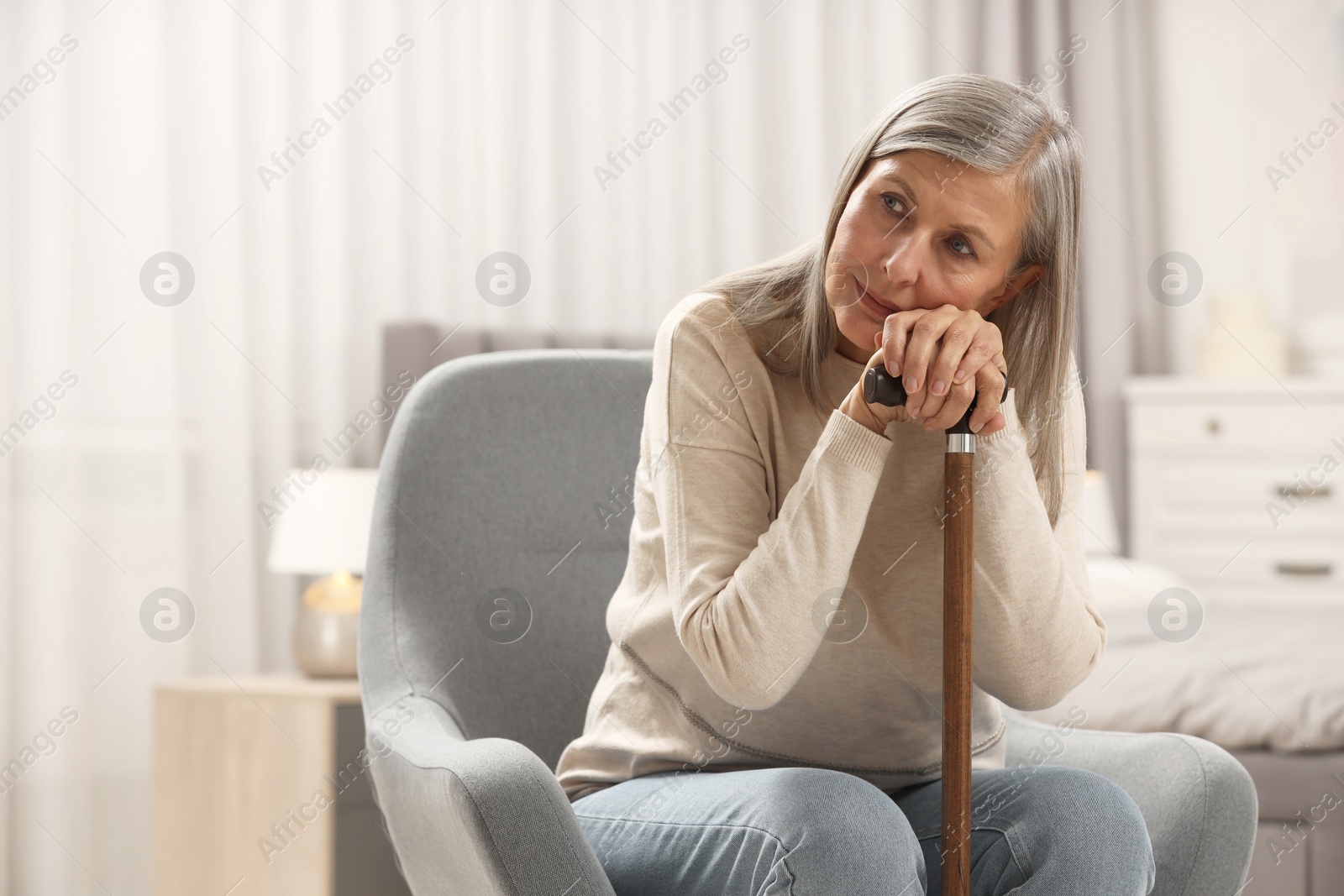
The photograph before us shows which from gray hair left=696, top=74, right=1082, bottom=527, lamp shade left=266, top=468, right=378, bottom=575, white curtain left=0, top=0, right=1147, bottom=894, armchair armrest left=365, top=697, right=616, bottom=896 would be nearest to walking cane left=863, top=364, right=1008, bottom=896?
gray hair left=696, top=74, right=1082, bottom=527

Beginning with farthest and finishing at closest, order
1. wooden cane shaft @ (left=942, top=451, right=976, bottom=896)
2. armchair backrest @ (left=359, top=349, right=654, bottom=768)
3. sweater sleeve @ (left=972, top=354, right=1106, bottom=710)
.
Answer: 1. armchair backrest @ (left=359, top=349, right=654, bottom=768)
2. sweater sleeve @ (left=972, top=354, right=1106, bottom=710)
3. wooden cane shaft @ (left=942, top=451, right=976, bottom=896)

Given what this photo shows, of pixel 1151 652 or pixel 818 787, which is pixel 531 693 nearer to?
pixel 818 787

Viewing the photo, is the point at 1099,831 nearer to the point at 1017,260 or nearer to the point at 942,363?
the point at 942,363

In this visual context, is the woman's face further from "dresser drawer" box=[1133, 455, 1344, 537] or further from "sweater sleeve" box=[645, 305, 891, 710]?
"dresser drawer" box=[1133, 455, 1344, 537]

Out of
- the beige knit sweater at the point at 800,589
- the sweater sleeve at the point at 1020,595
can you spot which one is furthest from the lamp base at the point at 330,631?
the sweater sleeve at the point at 1020,595

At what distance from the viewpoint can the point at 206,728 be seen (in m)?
2.19

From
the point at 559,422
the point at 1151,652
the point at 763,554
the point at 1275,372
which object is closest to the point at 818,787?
the point at 763,554

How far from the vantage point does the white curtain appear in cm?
232

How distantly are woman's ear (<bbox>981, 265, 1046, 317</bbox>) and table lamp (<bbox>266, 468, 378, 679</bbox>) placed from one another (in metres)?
1.24

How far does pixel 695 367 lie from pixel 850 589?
261 millimetres

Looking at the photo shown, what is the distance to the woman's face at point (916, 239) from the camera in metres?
1.08

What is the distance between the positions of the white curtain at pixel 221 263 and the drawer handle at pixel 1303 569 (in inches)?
81.5

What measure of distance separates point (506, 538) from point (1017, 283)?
2.18ft

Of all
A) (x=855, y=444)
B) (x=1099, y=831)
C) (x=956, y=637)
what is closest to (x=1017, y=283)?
(x=855, y=444)
